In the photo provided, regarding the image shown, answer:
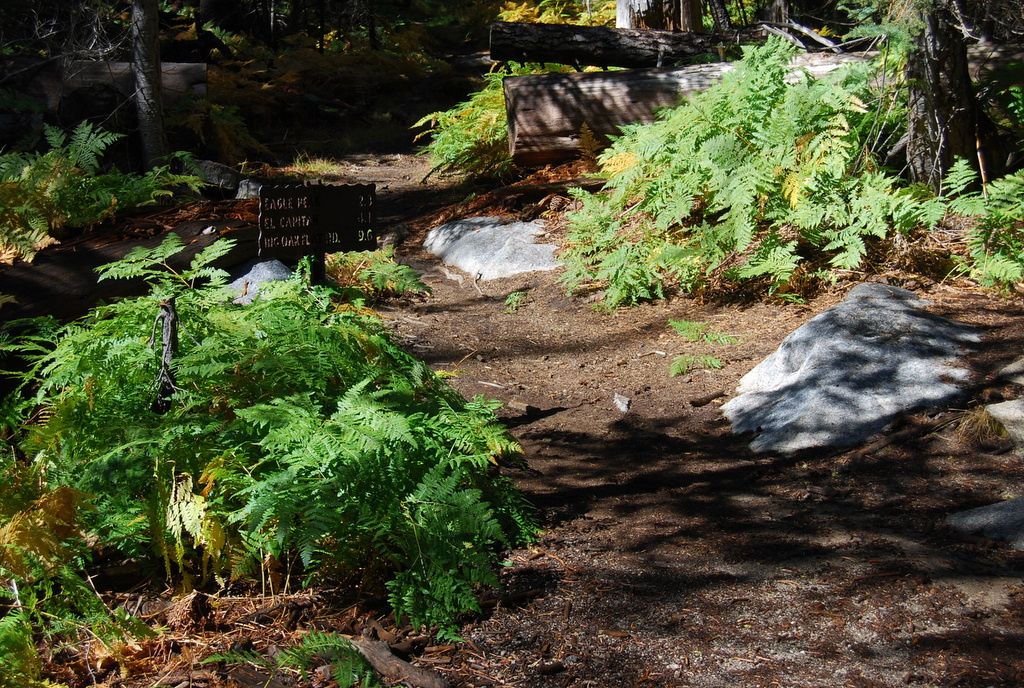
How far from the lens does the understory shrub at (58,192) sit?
580 centimetres

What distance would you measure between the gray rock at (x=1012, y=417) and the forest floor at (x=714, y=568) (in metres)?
0.08

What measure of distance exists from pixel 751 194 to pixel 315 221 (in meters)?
3.34

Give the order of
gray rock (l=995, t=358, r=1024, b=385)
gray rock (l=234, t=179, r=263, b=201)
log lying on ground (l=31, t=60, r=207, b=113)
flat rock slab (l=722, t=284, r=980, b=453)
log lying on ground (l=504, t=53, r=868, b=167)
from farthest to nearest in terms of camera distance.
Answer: log lying on ground (l=31, t=60, r=207, b=113) < log lying on ground (l=504, t=53, r=868, b=167) < gray rock (l=234, t=179, r=263, b=201) < flat rock slab (l=722, t=284, r=980, b=453) < gray rock (l=995, t=358, r=1024, b=385)

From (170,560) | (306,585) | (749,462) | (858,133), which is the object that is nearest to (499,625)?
(306,585)

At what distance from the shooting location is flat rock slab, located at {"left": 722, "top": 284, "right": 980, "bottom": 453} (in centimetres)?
409

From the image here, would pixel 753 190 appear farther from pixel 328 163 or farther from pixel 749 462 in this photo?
pixel 328 163

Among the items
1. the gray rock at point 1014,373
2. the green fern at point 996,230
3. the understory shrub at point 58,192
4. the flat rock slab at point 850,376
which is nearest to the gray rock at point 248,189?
the understory shrub at point 58,192

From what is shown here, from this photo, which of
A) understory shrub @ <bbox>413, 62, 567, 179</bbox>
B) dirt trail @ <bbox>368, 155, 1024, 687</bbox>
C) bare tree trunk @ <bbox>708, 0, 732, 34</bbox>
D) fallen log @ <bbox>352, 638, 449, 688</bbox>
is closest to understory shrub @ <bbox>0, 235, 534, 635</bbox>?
fallen log @ <bbox>352, 638, 449, 688</bbox>

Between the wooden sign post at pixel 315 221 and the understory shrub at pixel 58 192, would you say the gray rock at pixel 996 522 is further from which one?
the understory shrub at pixel 58 192

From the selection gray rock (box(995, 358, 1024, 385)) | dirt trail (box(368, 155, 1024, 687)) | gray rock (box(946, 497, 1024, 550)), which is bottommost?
dirt trail (box(368, 155, 1024, 687))

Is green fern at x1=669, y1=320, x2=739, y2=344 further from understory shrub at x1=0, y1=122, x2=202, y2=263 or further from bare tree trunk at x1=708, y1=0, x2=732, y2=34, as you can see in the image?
bare tree trunk at x1=708, y1=0, x2=732, y2=34

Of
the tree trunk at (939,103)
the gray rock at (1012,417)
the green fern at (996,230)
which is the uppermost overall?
the tree trunk at (939,103)

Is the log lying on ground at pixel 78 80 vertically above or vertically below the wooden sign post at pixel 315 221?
above

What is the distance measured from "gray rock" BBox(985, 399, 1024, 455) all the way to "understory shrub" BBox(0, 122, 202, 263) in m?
5.87
